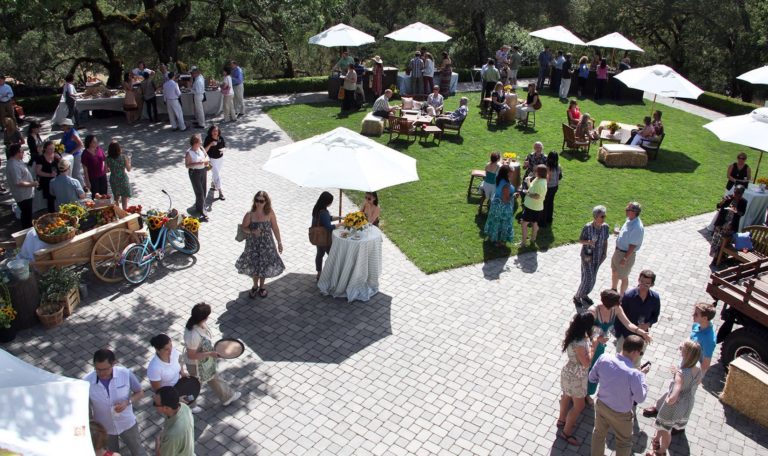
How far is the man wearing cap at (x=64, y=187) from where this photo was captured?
398 inches

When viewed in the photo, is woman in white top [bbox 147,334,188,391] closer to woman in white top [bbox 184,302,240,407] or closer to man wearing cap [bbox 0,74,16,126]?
woman in white top [bbox 184,302,240,407]

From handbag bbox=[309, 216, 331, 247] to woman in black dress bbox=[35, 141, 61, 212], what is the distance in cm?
Answer: 485

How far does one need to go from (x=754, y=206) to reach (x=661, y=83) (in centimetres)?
584

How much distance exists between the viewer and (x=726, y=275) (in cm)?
820

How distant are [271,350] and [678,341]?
222 inches

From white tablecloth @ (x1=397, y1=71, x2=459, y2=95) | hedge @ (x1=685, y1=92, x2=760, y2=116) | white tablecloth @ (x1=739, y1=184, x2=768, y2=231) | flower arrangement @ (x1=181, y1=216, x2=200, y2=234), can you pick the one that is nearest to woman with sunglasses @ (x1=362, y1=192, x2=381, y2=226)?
flower arrangement @ (x1=181, y1=216, x2=200, y2=234)

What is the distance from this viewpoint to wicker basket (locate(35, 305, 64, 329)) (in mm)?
8219

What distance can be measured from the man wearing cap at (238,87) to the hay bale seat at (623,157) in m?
10.4

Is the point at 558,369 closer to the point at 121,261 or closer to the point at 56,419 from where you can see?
the point at 56,419

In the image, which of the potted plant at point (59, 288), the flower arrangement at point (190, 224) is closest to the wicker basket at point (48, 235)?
the potted plant at point (59, 288)

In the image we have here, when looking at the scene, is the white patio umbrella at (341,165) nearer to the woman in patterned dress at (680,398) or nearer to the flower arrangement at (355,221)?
the flower arrangement at (355,221)

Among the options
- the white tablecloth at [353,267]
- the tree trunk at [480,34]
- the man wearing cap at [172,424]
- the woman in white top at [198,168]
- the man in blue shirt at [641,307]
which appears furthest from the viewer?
the tree trunk at [480,34]

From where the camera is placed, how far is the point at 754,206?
11867 millimetres

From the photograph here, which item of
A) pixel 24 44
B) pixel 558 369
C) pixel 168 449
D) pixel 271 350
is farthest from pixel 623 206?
pixel 24 44
